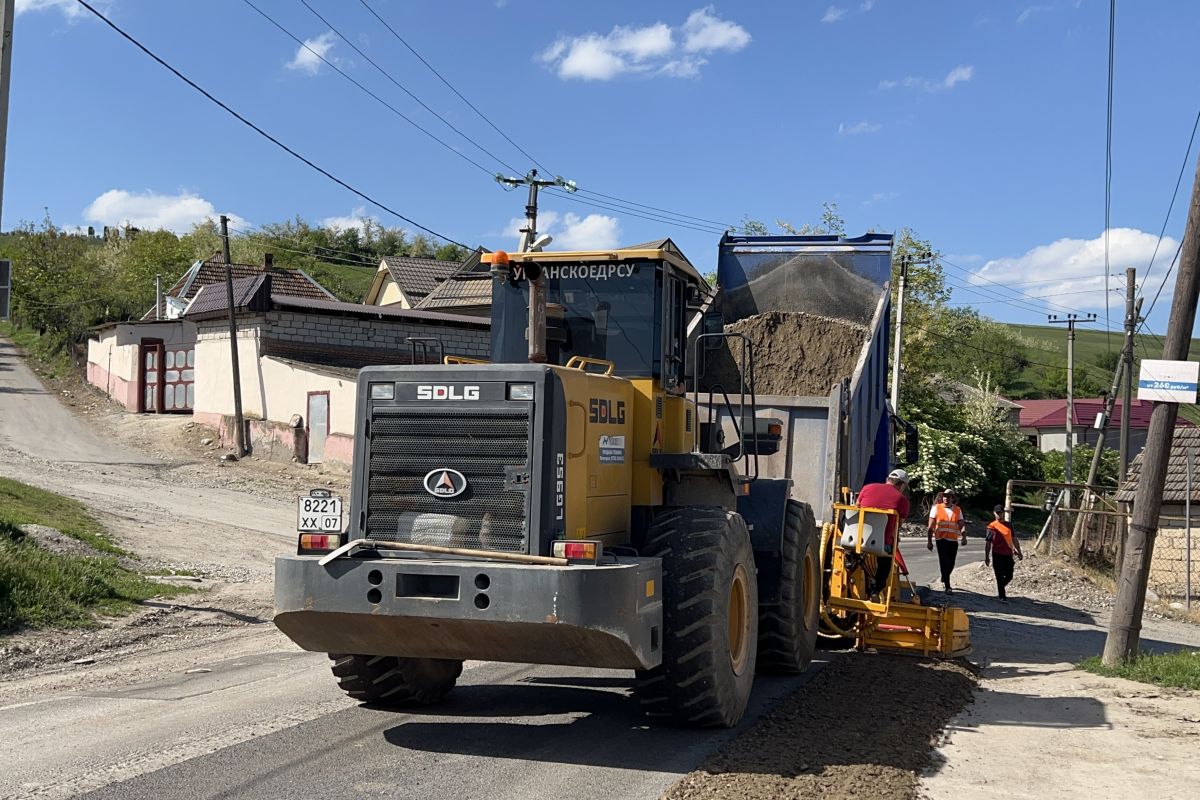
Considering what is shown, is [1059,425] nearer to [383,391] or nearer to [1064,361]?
[1064,361]

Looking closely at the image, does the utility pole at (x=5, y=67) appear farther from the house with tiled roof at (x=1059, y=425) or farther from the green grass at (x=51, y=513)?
the house with tiled roof at (x=1059, y=425)

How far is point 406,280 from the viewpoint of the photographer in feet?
179

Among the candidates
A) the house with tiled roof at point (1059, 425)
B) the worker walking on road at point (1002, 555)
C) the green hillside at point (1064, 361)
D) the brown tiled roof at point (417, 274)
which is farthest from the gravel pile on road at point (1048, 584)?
the green hillside at point (1064, 361)

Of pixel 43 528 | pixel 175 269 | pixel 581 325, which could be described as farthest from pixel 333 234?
pixel 581 325

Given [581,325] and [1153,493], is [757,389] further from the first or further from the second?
[581,325]

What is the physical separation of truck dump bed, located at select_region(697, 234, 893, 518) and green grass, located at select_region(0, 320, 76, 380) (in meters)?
37.1

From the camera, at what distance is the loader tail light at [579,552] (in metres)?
6.27

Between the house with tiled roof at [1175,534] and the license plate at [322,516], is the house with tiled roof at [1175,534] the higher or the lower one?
the lower one

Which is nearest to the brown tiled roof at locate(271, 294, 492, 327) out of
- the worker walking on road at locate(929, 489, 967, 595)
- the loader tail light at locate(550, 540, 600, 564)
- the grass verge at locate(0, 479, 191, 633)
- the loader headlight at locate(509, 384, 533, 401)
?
the grass verge at locate(0, 479, 191, 633)

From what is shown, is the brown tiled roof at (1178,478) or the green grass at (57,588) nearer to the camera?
the green grass at (57,588)

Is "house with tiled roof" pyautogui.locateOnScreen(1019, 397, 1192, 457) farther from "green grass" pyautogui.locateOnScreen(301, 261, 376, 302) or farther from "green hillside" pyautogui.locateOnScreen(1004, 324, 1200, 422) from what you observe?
"green grass" pyautogui.locateOnScreen(301, 261, 376, 302)

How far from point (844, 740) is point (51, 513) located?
40.1 ft

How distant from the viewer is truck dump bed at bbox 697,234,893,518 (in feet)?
36.9

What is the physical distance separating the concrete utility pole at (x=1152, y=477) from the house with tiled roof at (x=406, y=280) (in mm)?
43358
